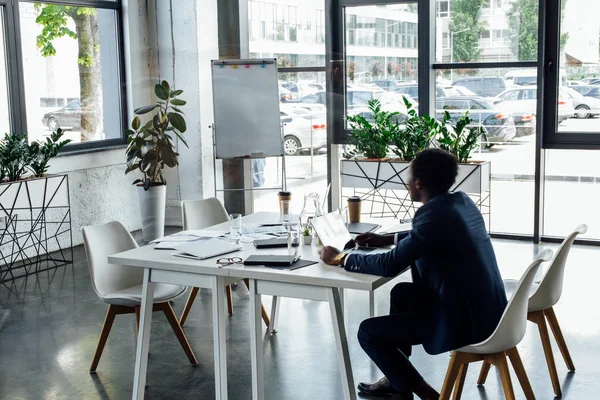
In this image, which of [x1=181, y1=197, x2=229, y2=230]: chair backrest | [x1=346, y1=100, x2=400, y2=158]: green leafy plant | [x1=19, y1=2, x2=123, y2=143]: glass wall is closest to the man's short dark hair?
[x1=181, y1=197, x2=229, y2=230]: chair backrest

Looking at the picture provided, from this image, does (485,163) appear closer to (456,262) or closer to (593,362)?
(593,362)

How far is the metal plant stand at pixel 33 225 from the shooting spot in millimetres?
6328

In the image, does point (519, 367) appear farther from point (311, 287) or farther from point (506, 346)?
point (311, 287)

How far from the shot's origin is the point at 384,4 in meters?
7.54

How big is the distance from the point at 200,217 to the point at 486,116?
3.51m

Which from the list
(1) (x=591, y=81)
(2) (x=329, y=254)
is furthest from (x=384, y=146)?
(2) (x=329, y=254)

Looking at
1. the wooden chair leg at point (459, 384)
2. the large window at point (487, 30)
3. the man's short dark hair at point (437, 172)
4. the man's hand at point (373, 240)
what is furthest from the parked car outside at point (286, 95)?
the wooden chair leg at point (459, 384)

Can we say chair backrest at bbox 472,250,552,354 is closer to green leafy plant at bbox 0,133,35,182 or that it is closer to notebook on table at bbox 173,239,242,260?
notebook on table at bbox 173,239,242,260

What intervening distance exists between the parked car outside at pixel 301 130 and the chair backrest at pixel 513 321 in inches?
199

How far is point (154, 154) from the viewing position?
7301mm

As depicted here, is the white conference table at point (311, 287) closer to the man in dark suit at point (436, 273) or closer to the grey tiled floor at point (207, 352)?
the man in dark suit at point (436, 273)

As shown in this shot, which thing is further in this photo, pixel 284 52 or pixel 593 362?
pixel 284 52

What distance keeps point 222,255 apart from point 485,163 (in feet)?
12.7

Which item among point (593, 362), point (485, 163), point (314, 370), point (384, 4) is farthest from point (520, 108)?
point (314, 370)
